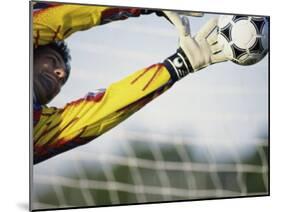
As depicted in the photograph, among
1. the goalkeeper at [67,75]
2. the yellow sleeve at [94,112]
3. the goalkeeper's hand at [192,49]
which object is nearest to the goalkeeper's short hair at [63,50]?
the goalkeeper at [67,75]

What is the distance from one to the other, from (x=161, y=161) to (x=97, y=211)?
2.18 feet

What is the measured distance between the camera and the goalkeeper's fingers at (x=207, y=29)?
4676mm

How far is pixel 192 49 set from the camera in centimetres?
466

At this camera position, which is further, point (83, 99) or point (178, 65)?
point (178, 65)

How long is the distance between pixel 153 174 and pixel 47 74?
1174 mm

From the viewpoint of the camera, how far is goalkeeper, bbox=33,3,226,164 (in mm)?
4238

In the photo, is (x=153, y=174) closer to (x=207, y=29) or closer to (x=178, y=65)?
(x=178, y=65)

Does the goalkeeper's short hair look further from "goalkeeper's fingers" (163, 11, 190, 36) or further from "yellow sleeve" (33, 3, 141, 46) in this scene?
"goalkeeper's fingers" (163, 11, 190, 36)

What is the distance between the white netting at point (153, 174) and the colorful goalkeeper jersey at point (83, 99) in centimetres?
15

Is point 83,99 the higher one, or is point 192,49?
point 192,49

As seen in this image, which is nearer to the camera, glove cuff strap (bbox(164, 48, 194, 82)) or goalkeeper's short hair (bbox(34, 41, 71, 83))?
goalkeeper's short hair (bbox(34, 41, 71, 83))

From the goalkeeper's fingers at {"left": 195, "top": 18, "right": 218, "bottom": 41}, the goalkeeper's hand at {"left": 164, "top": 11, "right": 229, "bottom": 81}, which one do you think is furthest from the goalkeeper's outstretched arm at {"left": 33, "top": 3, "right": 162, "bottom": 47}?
the goalkeeper's fingers at {"left": 195, "top": 18, "right": 218, "bottom": 41}

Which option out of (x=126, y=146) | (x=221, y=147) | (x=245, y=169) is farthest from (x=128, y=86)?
(x=245, y=169)

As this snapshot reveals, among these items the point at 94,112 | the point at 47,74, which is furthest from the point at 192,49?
the point at 47,74
